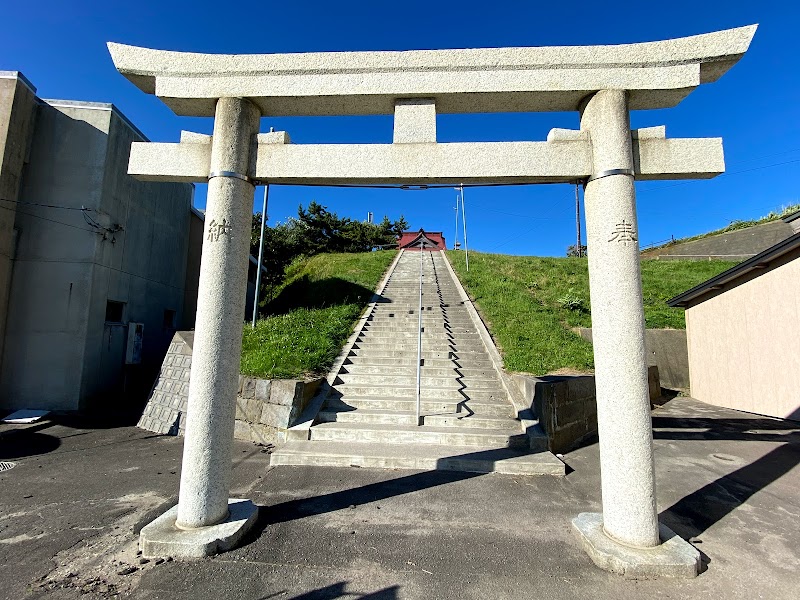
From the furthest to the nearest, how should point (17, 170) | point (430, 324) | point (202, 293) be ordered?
point (430, 324) < point (17, 170) < point (202, 293)

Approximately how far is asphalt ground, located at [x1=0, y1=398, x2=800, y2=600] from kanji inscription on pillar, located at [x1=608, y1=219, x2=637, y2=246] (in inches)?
111

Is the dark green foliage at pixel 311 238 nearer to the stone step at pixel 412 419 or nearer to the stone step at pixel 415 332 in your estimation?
the stone step at pixel 415 332

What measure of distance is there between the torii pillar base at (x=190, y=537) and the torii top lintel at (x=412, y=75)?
13.8 ft

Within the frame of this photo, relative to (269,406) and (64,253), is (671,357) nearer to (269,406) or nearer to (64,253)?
(269,406)

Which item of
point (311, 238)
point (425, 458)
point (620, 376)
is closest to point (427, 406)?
point (425, 458)

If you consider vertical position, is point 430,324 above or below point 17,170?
below

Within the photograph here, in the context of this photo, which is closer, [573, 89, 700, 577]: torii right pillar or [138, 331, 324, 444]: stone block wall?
[573, 89, 700, 577]: torii right pillar

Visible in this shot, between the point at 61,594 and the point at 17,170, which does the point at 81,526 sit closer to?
the point at 61,594

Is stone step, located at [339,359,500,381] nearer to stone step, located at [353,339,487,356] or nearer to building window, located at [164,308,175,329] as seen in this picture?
stone step, located at [353,339,487,356]

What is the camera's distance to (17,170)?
923 cm

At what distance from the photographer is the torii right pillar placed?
10.6 feet

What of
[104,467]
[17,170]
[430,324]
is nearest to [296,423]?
[104,467]

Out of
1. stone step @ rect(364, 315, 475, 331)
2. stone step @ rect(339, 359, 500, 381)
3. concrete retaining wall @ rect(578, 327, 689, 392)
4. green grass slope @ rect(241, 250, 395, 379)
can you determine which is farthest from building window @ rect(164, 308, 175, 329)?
concrete retaining wall @ rect(578, 327, 689, 392)

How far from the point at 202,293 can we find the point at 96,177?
9.21m
